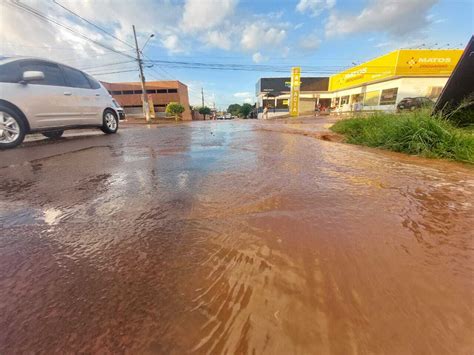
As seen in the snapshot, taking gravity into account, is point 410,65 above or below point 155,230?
above

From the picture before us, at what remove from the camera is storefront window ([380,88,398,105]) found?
24328 millimetres

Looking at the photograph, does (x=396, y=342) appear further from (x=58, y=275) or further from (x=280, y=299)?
(x=58, y=275)

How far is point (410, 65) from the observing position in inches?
906

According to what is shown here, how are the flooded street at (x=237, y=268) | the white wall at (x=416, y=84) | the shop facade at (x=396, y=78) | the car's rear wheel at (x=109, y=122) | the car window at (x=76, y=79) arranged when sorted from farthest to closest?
the white wall at (x=416, y=84) → the shop facade at (x=396, y=78) → the car's rear wheel at (x=109, y=122) → the car window at (x=76, y=79) → the flooded street at (x=237, y=268)

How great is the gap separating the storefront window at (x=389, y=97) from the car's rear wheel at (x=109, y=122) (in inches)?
1069

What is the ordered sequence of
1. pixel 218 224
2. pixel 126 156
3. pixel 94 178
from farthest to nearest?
pixel 126 156 < pixel 94 178 < pixel 218 224

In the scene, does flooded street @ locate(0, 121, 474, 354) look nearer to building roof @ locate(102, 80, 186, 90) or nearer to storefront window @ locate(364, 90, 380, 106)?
storefront window @ locate(364, 90, 380, 106)

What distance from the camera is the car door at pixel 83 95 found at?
15.9ft

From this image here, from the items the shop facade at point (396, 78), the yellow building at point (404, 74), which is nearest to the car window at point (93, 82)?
the shop facade at point (396, 78)

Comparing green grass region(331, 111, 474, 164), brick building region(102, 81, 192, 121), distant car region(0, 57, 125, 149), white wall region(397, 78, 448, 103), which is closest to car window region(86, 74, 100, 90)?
distant car region(0, 57, 125, 149)

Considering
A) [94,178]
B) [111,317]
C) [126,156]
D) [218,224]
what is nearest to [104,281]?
[111,317]

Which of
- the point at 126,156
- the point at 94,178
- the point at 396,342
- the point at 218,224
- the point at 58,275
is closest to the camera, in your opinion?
the point at 396,342

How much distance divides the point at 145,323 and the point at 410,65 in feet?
99.7

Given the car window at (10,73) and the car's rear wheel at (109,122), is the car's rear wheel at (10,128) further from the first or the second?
the car's rear wheel at (109,122)
